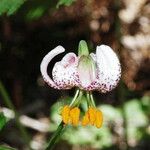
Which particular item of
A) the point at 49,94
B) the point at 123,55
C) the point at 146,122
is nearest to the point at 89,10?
the point at 123,55

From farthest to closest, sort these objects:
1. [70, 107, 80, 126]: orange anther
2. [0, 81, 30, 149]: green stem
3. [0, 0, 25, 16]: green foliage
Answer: [0, 81, 30, 149]: green stem < [0, 0, 25, 16]: green foliage < [70, 107, 80, 126]: orange anther

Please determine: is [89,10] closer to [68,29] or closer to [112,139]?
[68,29]

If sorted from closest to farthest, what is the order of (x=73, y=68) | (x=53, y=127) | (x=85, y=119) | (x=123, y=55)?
(x=85, y=119) < (x=73, y=68) < (x=53, y=127) < (x=123, y=55)

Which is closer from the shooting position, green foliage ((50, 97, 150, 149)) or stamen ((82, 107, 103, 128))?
stamen ((82, 107, 103, 128))

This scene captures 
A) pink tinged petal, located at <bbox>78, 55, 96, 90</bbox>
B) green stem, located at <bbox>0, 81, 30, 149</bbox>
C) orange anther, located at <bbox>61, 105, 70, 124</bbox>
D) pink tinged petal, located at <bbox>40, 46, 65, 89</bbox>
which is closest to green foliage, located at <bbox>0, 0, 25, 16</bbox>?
pink tinged petal, located at <bbox>40, 46, 65, 89</bbox>

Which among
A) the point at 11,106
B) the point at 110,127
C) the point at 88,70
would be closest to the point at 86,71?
the point at 88,70

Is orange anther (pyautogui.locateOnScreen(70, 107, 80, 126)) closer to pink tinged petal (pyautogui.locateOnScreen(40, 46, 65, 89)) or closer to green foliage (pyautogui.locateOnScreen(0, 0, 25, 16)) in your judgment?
pink tinged petal (pyautogui.locateOnScreen(40, 46, 65, 89))
